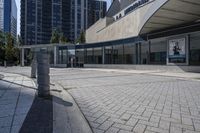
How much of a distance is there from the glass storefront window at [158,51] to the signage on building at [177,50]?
2.57m

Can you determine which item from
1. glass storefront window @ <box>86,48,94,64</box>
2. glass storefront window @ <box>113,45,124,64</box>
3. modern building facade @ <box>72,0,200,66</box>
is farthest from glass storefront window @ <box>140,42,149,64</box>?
glass storefront window @ <box>86,48,94,64</box>

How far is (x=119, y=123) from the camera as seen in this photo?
4.93 m

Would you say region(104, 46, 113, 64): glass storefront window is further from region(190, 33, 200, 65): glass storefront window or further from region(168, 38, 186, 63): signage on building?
region(190, 33, 200, 65): glass storefront window

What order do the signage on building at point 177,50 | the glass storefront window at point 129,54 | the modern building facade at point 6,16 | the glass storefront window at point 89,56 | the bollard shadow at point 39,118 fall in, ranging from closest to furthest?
1. the bollard shadow at point 39,118
2. the signage on building at point 177,50
3. the glass storefront window at point 129,54
4. the glass storefront window at point 89,56
5. the modern building facade at point 6,16

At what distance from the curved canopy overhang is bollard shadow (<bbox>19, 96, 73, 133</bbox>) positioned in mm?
16762

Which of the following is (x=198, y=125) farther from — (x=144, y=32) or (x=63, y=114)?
(x=144, y=32)

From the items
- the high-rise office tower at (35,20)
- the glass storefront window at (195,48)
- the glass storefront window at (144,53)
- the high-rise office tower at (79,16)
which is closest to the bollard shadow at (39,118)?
the glass storefront window at (195,48)

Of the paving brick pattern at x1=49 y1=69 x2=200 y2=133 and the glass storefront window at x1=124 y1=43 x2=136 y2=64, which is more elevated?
the glass storefront window at x1=124 y1=43 x2=136 y2=64

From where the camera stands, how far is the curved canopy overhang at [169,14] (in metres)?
21.2

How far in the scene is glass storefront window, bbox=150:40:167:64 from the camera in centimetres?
3098

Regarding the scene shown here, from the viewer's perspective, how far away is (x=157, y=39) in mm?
30297

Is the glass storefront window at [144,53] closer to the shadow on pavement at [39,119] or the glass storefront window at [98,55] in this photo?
the glass storefront window at [98,55]

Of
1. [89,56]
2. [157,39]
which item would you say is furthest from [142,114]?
[89,56]

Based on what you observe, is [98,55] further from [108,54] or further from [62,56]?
[62,56]
